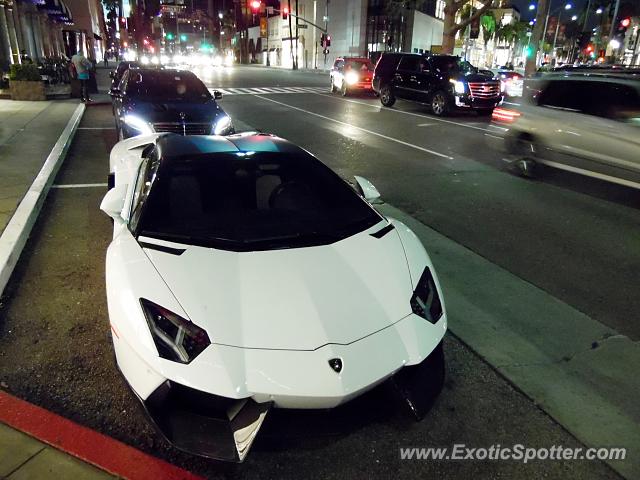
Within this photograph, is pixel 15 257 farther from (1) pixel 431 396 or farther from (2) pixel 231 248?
(1) pixel 431 396

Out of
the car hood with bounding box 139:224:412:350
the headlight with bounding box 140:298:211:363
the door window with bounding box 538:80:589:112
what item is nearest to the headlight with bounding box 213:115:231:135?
the door window with bounding box 538:80:589:112

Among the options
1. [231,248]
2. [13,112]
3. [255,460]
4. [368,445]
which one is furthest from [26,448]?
[13,112]

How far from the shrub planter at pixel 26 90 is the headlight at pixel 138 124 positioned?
11.5m

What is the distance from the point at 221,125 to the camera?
29.3 feet

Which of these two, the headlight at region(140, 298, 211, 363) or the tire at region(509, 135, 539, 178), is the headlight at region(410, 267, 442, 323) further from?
the tire at region(509, 135, 539, 178)

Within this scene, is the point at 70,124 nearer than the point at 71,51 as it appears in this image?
Yes

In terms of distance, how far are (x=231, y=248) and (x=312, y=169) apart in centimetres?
120

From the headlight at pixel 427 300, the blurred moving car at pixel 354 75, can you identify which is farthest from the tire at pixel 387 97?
the headlight at pixel 427 300

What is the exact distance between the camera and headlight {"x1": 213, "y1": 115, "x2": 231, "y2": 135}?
8797 mm

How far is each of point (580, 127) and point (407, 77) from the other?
12.0 m

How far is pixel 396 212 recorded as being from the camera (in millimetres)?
6730

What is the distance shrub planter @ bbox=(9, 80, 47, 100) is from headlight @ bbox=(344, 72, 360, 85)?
13.8 meters

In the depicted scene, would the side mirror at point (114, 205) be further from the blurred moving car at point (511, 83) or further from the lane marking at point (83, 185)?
the blurred moving car at point (511, 83)

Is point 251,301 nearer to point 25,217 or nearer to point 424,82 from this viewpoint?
point 25,217
